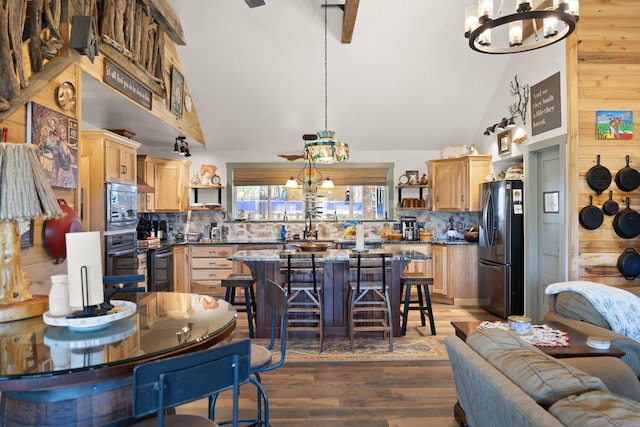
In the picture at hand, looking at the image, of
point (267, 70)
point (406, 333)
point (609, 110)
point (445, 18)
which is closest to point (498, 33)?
point (445, 18)

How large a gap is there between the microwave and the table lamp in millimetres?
2597

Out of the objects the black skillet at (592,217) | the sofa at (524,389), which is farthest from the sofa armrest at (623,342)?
the black skillet at (592,217)

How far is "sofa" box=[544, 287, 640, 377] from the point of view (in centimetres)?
249

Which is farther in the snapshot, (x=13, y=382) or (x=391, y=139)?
(x=391, y=139)

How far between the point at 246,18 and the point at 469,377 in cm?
498

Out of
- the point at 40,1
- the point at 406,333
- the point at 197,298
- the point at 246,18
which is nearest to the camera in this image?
the point at 197,298

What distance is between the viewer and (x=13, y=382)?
48.4 inches

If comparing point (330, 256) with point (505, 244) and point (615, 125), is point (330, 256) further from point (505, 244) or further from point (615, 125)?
point (615, 125)

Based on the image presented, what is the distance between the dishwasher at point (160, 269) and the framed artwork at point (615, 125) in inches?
212

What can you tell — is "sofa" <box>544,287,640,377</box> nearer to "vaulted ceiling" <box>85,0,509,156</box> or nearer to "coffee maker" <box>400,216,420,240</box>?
"vaulted ceiling" <box>85,0,509,156</box>

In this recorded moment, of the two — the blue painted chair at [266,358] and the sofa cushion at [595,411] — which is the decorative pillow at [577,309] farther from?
the blue painted chair at [266,358]

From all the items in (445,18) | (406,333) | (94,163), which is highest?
(445,18)

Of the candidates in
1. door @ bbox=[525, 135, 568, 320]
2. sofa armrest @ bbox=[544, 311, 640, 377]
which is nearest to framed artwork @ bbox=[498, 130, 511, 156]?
door @ bbox=[525, 135, 568, 320]

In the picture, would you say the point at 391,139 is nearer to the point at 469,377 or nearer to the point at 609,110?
the point at 609,110
